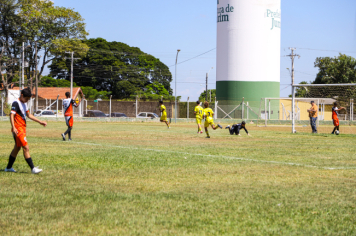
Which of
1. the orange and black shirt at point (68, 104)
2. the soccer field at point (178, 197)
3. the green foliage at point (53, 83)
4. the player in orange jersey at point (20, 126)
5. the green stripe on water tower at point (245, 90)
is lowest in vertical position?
the soccer field at point (178, 197)

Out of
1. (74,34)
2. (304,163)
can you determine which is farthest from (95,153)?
(74,34)

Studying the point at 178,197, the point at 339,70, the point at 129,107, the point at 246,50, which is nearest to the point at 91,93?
the point at 129,107

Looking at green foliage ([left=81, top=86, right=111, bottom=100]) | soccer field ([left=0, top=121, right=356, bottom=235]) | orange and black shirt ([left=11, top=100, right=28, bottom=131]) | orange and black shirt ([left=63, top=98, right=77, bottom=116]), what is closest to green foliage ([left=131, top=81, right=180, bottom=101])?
green foliage ([left=81, top=86, right=111, bottom=100])

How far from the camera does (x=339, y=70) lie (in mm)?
67188

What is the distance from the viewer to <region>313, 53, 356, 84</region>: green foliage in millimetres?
65750

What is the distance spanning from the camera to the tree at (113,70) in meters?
78.7

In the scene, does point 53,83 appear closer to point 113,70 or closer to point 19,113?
point 113,70

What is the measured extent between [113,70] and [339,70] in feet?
128

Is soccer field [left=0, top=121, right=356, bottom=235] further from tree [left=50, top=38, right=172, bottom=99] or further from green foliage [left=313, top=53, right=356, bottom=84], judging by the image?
tree [left=50, top=38, right=172, bottom=99]

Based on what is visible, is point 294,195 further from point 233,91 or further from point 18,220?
point 233,91

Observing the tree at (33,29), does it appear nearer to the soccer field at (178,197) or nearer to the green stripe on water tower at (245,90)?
the green stripe on water tower at (245,90)

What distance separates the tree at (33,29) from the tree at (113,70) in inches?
912

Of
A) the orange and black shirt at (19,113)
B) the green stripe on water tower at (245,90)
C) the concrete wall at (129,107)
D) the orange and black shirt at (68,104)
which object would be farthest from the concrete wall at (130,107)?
A: the orange and black shirt at (19,113)

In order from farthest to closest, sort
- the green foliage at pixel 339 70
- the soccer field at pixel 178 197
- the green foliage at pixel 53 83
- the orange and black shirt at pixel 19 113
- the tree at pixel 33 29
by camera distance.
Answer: the green foliage at pixel 53 83 → the green foliage at pixel 339 70 → the tree at pixel 33 29 → the orange and black shirt at pixel 19 113 → the soccer field at pixel 178 197
